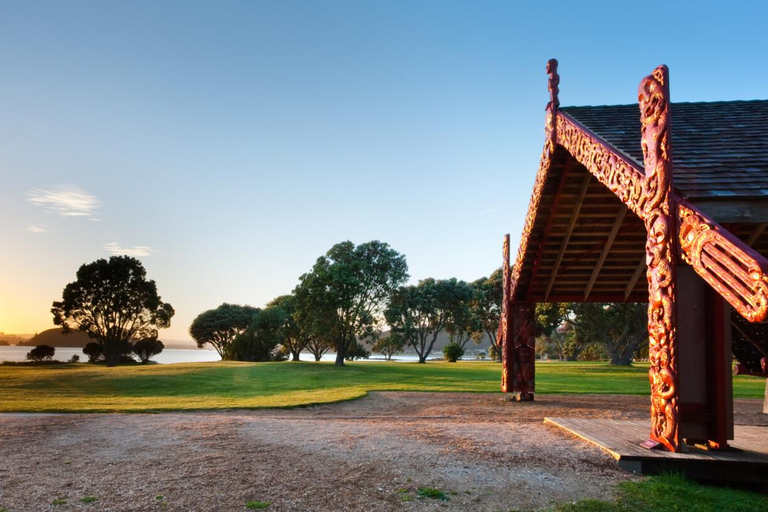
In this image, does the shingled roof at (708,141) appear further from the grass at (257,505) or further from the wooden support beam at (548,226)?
the grass at (257,505)

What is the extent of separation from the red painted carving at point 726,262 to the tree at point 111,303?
171ft

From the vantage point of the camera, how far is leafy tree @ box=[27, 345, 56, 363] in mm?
43812

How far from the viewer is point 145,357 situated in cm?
5334

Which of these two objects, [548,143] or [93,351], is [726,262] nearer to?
[548,143]

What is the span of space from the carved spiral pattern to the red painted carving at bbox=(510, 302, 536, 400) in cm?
777

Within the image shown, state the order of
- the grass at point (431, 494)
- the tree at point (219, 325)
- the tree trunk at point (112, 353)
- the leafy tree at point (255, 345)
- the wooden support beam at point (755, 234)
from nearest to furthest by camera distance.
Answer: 1. the grass at point (431, 494)
2. the wooden support beam at point (755, 234)
3. the leafy tree at point (255, 345)
4. the tree trunk at point (112, 353)
5. the tree at point (219, 325)

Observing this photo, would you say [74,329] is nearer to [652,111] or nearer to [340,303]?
[340,303]

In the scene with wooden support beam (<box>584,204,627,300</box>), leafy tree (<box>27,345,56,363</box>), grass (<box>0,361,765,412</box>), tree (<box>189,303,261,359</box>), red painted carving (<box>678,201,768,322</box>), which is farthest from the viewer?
tree (<box>189,303,261,359</box>)

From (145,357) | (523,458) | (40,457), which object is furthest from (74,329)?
(523,458)

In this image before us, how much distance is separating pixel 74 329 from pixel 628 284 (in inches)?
1961

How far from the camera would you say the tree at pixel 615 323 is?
4262 cm

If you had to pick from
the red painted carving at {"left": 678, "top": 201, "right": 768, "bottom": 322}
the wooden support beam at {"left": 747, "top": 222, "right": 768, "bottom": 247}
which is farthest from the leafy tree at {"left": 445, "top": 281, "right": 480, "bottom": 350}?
the red painted carving at {"left": 678, "top": 201, "right": 768, "bottom": 322}

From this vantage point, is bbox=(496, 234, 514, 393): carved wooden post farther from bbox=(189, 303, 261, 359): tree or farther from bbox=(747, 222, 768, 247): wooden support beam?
bbox=(189, 303, 261, 359): tree

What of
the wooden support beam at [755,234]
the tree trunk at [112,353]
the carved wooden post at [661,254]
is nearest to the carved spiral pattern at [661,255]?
the carved wooden post at [661,254]
